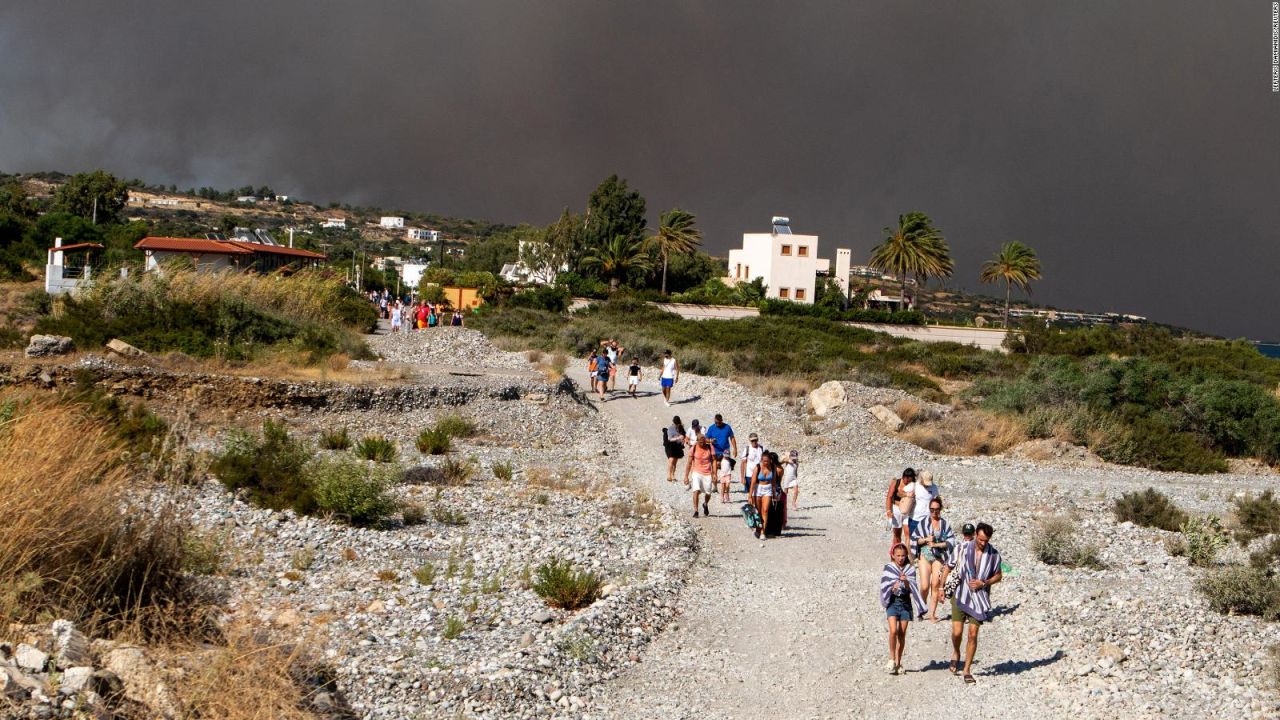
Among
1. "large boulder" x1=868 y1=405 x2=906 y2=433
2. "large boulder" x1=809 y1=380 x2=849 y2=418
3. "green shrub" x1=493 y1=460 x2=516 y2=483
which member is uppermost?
"large boulder" x1=809 y1=380 x2=849 y2=418

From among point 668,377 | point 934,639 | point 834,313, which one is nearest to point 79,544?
point 934,639

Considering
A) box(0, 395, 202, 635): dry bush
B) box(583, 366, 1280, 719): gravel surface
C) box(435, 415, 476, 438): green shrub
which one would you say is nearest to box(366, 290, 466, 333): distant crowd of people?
box(435, 415, 476, 438): green shrub

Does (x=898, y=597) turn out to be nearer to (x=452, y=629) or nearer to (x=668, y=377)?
(x=452, y=629)

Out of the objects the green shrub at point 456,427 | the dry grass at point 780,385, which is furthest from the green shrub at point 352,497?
the dry grass at point 780,385

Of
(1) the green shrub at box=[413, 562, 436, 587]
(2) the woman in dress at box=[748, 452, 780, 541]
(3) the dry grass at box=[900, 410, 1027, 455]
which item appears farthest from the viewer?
(3) the dry grass at box=[900, 410, 1027, 455]

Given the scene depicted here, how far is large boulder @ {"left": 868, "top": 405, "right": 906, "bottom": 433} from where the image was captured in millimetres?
29734

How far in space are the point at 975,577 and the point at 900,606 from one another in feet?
2.75

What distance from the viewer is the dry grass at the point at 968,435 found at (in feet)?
95.6

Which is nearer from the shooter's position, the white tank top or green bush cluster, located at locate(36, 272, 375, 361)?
green bush cluster, located at locate(36, 272, 375, 361)

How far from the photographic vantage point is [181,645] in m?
7.76

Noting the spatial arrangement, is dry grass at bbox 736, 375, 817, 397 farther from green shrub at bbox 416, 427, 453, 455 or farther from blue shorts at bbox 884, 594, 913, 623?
blue shorts at bbox 884, 594, 913, 623

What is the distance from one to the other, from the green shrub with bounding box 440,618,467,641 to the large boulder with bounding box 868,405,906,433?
21.1m

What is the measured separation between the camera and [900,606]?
9969 millimetres

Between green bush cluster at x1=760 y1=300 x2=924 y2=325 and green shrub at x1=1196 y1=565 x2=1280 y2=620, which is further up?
green bush cluster at x1=760 y1=300 x2=924 y2=325
